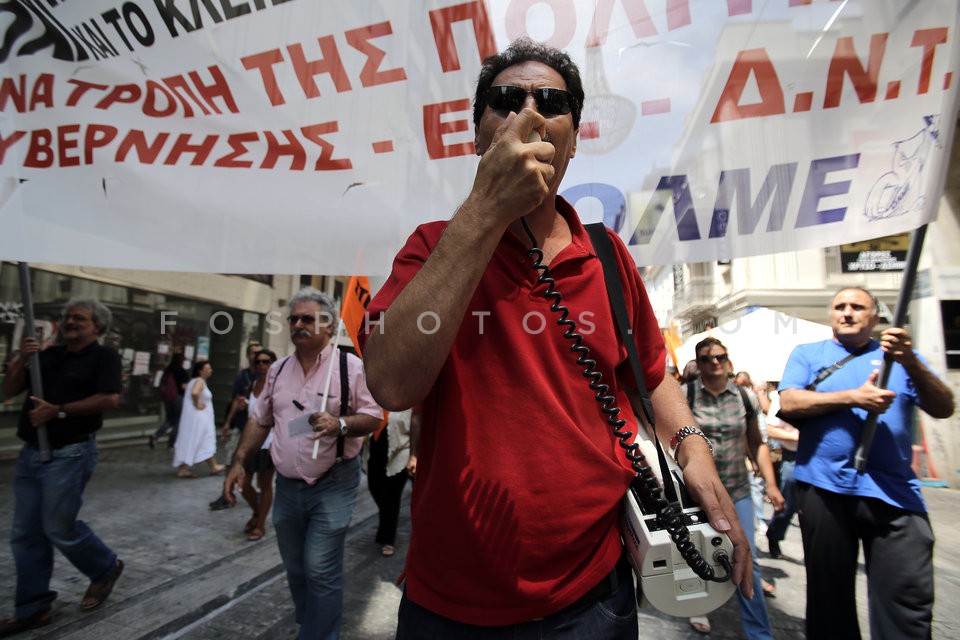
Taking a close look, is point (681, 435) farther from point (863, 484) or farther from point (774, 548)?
point (774, 548)

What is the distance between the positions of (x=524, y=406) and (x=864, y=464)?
234 centimetres

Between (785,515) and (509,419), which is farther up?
(509,419)

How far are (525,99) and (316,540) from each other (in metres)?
2.80

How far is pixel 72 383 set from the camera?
3.61 m

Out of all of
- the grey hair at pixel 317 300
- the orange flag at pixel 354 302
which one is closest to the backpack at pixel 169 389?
the grey hair at pixel 317 300

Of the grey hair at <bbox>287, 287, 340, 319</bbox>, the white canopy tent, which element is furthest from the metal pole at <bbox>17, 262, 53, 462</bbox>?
the white canopy tent

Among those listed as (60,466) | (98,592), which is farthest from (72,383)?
(98,592)

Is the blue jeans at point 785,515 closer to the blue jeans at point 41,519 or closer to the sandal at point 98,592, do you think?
the sandal at point 98,592

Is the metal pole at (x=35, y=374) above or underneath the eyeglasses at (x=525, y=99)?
underneath

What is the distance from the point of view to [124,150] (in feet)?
8.39

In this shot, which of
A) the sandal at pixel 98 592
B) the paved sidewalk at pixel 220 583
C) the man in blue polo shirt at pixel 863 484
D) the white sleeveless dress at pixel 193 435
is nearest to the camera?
the man in blue polo shirt at pixel 863 484

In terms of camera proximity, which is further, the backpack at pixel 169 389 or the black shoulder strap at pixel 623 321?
the backpack at pixel 169 389

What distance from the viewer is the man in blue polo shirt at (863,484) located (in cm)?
247

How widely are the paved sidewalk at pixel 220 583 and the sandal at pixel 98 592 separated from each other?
0.06 m
